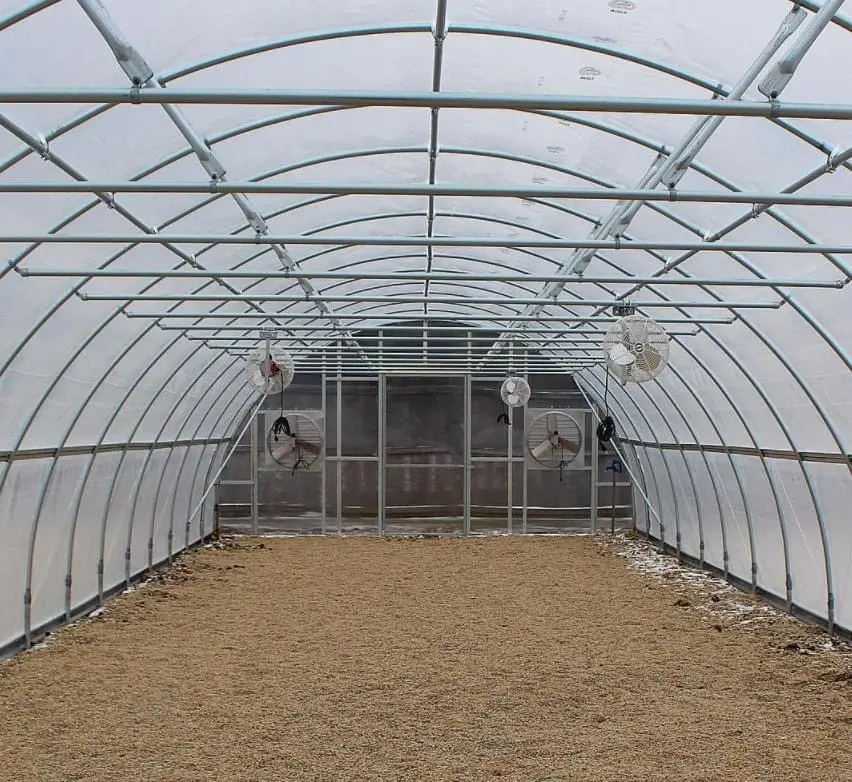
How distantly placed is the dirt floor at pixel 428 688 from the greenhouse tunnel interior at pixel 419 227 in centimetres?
146

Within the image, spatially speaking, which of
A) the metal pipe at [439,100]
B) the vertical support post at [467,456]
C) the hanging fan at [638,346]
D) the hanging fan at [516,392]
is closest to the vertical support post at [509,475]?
the vertical support post at [467,456]

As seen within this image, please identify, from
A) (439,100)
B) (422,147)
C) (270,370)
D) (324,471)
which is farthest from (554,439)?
(439,100)

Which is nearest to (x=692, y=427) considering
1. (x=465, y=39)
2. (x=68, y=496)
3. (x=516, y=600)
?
(x=516, y=600)

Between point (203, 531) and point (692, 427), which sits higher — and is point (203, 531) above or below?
below

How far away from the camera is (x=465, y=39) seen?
25.8 ft

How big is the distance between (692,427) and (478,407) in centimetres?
754

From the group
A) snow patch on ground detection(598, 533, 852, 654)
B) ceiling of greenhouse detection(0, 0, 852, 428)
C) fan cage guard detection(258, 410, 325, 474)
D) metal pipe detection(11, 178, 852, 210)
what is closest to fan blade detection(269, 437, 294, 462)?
fan cage guard detection(258, 410, 325, 474)

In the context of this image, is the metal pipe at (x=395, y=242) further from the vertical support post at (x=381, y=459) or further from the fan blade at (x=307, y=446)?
the vertical support post at (x=381, y=459)

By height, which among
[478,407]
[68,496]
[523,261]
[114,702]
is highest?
[523,261]

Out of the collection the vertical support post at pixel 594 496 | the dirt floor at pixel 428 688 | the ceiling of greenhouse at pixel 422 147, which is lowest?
the dirt floor at pixel 428 688

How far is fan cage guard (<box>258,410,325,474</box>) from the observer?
24.0 m

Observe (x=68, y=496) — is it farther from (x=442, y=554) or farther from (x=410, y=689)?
(x=442, y=554)

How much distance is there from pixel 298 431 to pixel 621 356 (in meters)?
14.5

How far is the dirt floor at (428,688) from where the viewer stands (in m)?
8.31
